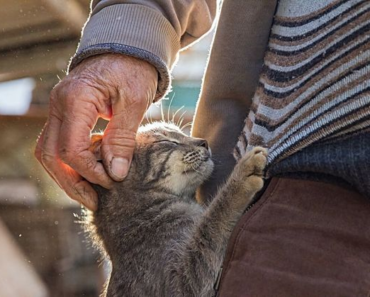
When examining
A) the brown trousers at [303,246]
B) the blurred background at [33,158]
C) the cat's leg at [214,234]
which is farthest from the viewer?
the blurred background at [33,158]

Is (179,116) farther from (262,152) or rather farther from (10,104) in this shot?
(262,152)

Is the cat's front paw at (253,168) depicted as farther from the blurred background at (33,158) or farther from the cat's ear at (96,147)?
the blurred background at (33,158)

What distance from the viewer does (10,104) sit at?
11.0 ft

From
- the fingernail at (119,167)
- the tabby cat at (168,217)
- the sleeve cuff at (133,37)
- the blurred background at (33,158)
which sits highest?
the sleeve cuff at (133,37)

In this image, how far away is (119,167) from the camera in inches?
66.1

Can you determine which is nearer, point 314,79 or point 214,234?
point 314,79

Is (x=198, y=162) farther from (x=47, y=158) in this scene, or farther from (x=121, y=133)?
(x=47, y=158)

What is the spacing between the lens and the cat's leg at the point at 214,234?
4.88 feet

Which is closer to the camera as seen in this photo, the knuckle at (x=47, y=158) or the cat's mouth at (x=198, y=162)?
the knuckle at (x=47, y=158)

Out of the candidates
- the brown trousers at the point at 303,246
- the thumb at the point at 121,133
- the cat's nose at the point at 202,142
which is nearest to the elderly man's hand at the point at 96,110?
the thumb at the point at 121,133

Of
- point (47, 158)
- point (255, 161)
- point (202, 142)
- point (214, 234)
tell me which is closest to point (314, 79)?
point (255, 161)

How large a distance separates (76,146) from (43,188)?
81.9 inches

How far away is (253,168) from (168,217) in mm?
414

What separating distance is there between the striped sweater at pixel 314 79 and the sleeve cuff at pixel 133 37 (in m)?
0.31
